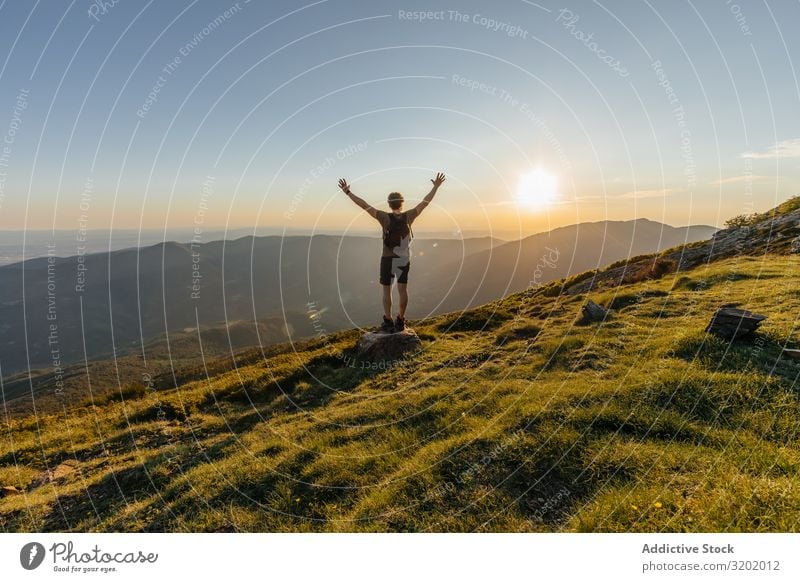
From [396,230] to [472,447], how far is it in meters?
7.99

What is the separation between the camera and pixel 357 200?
1121cm

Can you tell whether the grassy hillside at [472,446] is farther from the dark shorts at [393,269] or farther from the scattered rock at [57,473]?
the dark shorts at [393,269]

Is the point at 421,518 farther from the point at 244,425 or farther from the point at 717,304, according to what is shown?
the point at 717,304

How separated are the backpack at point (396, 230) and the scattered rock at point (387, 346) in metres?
3.48

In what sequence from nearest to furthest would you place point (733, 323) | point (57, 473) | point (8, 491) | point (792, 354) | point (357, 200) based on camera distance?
point (8, 491) < point (792, 354) < point (57, 473) < point (733, 323) < point (357, 200)

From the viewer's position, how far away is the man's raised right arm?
10727 mm

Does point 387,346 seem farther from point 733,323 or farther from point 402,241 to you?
point 733,323

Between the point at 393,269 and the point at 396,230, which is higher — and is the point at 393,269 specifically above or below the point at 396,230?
below

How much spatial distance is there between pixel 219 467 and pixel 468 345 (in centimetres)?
911

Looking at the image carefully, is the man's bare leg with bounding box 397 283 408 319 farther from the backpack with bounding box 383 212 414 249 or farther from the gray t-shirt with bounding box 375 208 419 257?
the backpack with bounding box 383 212 414 249

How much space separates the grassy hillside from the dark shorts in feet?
9.79

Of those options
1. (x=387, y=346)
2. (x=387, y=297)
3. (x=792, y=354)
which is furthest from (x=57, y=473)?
(x=792, y=354)

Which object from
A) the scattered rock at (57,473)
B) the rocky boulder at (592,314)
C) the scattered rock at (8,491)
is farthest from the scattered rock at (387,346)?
the scattered rock at (8,491)
